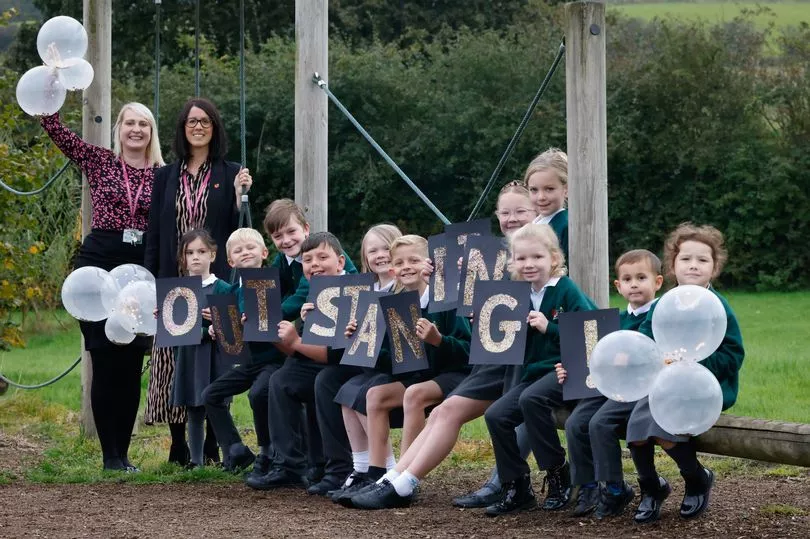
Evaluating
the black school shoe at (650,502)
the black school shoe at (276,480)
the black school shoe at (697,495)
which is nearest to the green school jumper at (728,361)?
the black school shoe at (697,495)

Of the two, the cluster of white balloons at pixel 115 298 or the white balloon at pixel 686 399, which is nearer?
the white balloon at pixel 686 399

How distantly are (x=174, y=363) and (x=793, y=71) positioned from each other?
14784mm

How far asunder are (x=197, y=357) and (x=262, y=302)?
2.25 feet

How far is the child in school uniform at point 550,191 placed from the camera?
6293mm

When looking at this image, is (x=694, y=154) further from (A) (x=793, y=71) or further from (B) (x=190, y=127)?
(B) (x=190, y=127)

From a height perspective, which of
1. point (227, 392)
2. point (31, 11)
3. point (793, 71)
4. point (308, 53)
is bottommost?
point (227, 392)

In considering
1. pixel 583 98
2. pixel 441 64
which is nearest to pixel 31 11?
pixel 441 64

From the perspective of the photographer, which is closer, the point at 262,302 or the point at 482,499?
the point at 482,499

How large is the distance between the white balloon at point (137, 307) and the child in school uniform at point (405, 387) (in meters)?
1.26

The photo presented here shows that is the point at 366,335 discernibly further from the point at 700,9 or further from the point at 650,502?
the point at 700,9

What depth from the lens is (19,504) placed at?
6465 millimetres

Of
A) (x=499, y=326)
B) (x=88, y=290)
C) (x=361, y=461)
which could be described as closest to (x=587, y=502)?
(x=499, y=326)

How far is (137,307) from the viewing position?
7074 mm

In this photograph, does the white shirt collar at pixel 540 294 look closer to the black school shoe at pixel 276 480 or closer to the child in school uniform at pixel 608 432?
the child in school uniform at pixel 608 432
